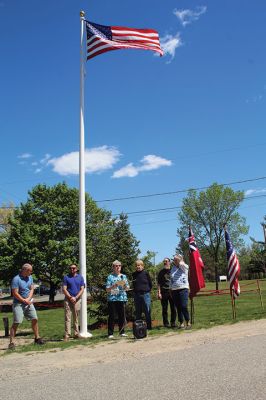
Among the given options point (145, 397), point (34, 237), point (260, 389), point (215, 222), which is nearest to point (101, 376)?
point (145, 397)

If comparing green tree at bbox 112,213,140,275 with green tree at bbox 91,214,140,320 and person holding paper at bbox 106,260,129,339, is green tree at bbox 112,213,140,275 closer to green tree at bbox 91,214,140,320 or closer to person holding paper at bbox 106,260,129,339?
green tree at bbox 91,214,140,320

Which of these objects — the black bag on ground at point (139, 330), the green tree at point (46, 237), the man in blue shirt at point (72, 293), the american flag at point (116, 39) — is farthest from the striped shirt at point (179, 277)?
the green tree at point (46, 237)

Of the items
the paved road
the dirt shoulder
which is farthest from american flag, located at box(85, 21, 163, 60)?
the paved road

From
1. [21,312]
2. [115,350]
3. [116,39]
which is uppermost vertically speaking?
[116,39]

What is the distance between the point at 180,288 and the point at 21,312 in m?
3.73

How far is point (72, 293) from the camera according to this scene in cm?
1078

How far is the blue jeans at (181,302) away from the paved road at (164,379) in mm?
2739

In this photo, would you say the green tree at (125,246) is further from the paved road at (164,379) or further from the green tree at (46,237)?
the green tree at (46,237)

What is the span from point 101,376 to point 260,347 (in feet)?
9.32

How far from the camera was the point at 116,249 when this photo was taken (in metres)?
15.1

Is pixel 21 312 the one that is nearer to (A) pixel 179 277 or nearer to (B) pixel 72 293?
(B) pixel 72 293

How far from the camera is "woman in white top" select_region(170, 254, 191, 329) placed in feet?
35.0

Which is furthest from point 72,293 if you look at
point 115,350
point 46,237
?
point 46,237

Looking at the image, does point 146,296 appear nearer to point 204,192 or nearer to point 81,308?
point 81,308
